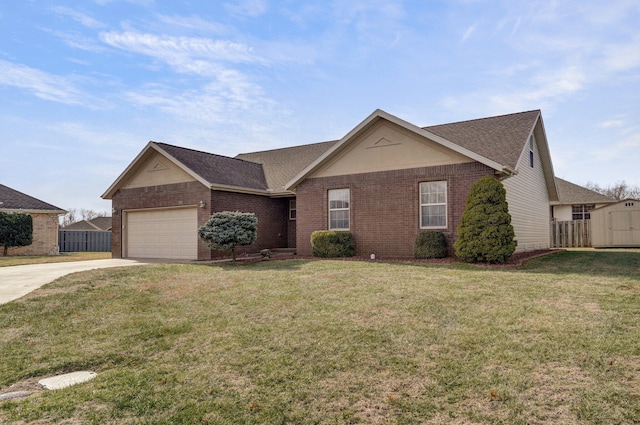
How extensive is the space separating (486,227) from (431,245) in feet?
6.71

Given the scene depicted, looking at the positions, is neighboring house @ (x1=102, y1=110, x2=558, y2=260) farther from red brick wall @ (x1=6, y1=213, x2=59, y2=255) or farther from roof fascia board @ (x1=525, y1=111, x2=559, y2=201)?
red brick wall @ (x1=6, y1=213, x2=59, y2=255)

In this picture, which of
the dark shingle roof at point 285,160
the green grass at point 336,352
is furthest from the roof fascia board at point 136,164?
the green grass at point 336,352

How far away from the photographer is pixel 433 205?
14.8 m

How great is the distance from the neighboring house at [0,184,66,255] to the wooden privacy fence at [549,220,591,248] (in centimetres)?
3049

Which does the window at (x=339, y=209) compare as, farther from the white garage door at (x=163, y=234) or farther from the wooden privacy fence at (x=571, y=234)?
the wooden privacy fence at (x=571, y=234)

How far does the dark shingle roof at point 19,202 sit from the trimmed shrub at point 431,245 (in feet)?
78.3

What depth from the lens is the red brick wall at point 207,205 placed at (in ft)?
57.8

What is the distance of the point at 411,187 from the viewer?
15047 mm

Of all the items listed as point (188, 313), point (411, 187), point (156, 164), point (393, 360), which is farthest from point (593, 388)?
point (156, 164)

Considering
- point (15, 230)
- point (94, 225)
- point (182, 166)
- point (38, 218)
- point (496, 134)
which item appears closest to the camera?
point (496, 134)

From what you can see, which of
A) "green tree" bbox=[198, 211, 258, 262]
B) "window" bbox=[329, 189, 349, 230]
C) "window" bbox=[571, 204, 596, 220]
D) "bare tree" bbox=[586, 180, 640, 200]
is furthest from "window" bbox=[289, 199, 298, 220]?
"bare tree" bbox=[586, 180, 640, 200]

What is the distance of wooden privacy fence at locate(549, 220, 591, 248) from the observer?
24.0 meters

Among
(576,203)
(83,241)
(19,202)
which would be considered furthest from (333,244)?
(83,241)

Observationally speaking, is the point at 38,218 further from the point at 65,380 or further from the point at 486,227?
the point at 486,227
